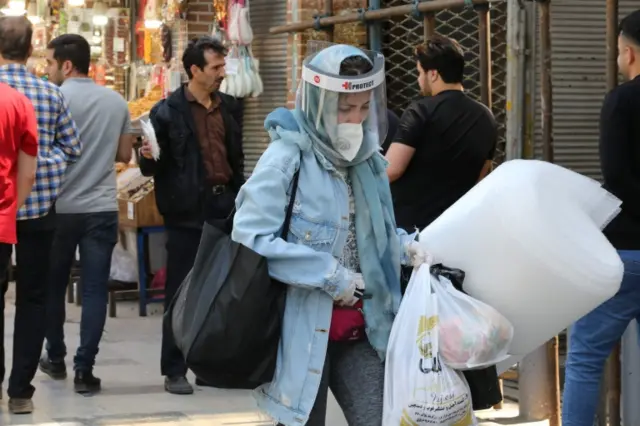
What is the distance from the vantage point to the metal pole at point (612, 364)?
5.51 meters

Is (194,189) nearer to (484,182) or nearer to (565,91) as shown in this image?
(565,91)

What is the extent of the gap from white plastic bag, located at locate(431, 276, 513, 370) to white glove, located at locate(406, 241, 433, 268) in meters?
0.13

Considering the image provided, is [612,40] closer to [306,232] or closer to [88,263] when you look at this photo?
[306,232]

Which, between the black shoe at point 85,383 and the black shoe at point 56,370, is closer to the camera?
the black shoe at point 85,383

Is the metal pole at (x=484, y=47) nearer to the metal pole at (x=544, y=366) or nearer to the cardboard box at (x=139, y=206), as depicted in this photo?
the metal pole at (x=544, y=366)

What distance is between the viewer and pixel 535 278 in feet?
12.7

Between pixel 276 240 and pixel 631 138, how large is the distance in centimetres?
181

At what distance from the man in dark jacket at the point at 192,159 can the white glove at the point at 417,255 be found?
126 inches

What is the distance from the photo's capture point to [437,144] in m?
5.90

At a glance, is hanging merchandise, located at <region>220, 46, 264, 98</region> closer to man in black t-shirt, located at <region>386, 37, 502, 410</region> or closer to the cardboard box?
the cardboard box

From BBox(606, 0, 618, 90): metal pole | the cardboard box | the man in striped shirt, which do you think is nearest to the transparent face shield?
BBox(606, 0, 618, 90): metal pole

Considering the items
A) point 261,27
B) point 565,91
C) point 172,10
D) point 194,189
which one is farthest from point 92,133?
point 172,10

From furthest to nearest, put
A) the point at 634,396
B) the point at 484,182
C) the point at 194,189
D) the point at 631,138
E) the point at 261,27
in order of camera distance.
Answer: the point at 261,27
the point at 194,189
the point at 634,396
the point at 631,138
the point at 484,182

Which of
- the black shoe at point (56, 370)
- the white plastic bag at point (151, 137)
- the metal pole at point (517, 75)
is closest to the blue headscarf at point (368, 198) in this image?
the metal pole at point (517, 75)
